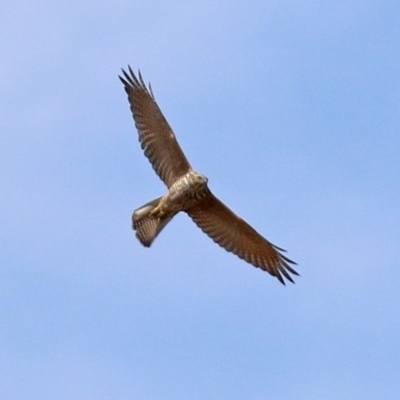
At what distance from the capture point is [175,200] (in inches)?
810

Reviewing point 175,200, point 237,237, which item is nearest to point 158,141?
point 175,200

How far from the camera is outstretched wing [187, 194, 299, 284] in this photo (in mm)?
20906

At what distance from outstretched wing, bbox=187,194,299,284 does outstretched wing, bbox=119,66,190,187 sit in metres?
0.70

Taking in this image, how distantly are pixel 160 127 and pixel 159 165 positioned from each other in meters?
0.66

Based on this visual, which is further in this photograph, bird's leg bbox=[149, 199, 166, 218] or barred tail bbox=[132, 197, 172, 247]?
barred tail bbox=[132, 197, 172, 247]

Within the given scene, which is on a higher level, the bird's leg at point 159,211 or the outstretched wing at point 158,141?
the outstretched wing at point 158,141

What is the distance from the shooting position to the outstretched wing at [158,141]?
808 inches

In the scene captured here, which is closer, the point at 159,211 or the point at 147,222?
the point at 159,211

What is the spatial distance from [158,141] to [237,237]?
220cm

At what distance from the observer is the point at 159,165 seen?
20.8 meters

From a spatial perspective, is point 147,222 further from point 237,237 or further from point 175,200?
point 237,237

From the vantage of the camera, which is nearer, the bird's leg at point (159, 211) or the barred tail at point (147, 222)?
the bird's leg at point (159, 211)

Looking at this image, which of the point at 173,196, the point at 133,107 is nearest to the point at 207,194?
the point at 173,196

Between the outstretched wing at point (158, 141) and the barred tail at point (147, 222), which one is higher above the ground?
the outstretched wing at point (158, 141)
